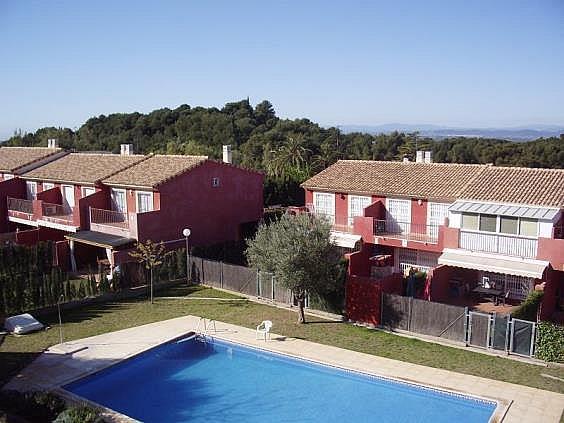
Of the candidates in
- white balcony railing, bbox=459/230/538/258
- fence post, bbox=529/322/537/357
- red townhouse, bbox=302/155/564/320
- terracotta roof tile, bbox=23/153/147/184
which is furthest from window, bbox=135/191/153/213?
fence post, bbox=529/322/537/357

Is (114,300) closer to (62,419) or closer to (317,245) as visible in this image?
(317,245)

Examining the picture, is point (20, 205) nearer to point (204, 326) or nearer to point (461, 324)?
point (204, 326)

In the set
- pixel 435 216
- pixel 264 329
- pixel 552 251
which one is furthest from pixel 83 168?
pixel 552 251

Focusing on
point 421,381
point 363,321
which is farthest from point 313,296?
point 421,381

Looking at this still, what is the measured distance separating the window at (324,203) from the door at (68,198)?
17.9 meters

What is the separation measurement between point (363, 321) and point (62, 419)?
45.3 ft

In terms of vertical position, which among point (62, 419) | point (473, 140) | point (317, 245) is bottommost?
point (62, 419)

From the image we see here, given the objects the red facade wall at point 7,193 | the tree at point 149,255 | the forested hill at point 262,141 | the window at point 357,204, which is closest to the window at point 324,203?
the window at point 357,204

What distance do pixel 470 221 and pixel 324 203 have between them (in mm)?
10592

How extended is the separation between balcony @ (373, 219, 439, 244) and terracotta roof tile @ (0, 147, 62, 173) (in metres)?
30.1

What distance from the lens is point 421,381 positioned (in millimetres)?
18844

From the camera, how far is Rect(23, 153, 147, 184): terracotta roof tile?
39688 mm

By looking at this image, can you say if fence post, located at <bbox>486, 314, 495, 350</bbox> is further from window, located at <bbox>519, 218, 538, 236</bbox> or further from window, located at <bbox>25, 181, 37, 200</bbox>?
window, located at <bbox>25, 181, 37, 200</bbox>

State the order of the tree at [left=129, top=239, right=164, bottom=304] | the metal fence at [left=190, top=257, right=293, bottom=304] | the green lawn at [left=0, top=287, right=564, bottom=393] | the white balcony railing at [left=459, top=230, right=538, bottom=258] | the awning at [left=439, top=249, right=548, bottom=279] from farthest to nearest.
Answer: the tree at [left=129, top=239, right=164, bottom=304] → the metal fence at [left=190, top=257, right=293, bottom=304] → the white balcony railing at [left=459, top=230, right=538, bottom=258] → the awning at [left=439, top=249, right=548, bottom=279] → the green lawn at [left=0, top=287, right=564, bottom=393]
